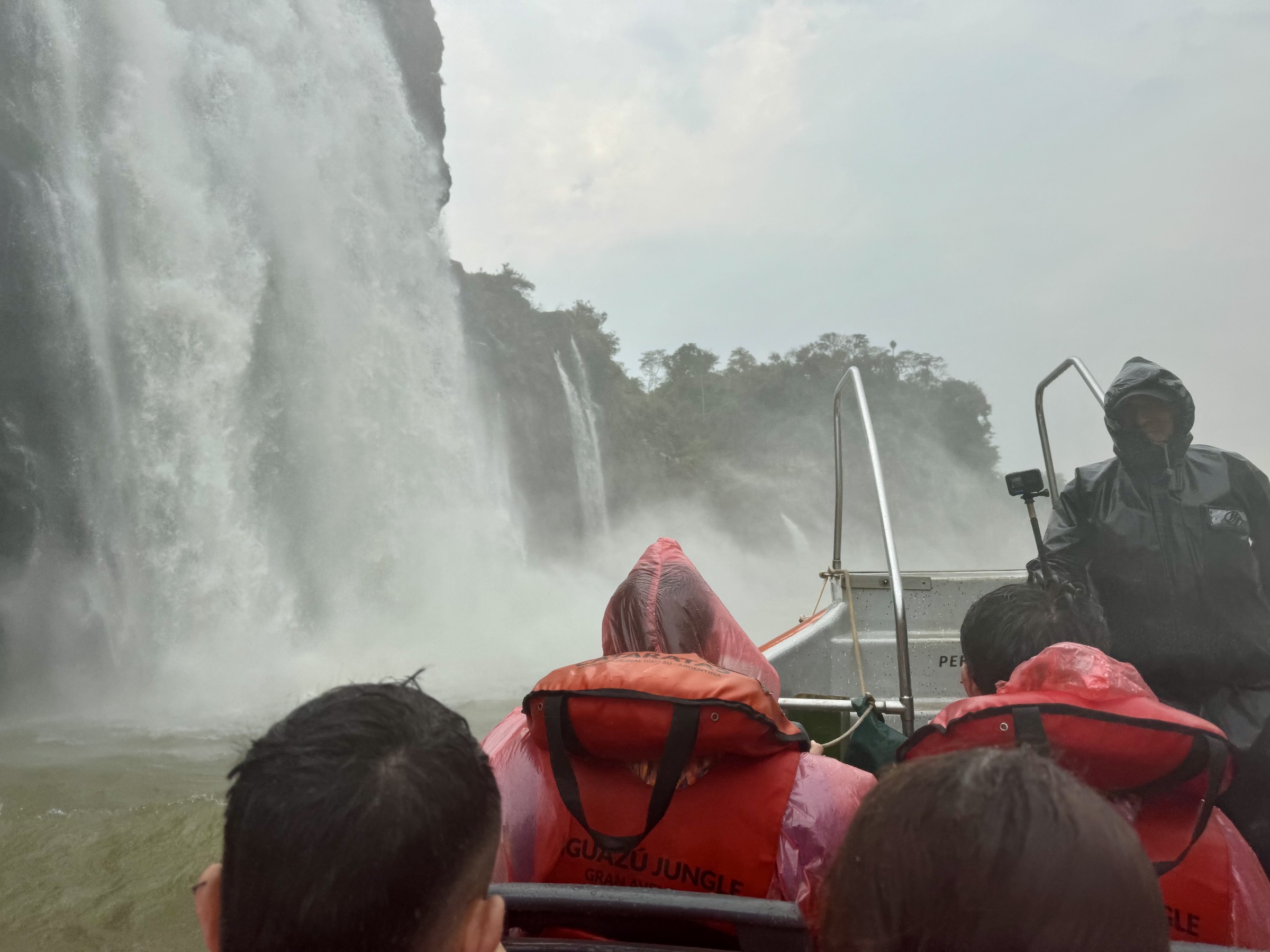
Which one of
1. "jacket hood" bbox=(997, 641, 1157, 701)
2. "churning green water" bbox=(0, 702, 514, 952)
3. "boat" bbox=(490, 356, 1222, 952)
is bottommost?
"churning green water" bbox=(0, 702, 514, 952)

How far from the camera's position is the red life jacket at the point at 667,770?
47.4 inches

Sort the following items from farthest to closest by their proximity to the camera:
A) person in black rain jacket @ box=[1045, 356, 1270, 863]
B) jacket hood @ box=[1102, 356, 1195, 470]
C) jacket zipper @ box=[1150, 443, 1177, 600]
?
jacket hood @ box=[1102, 356, 1195, 470], jacket zipper @ box=[1150, 443, 1177, 600], person in black rain jacket @ box=[1045, 356, 1270, 863]

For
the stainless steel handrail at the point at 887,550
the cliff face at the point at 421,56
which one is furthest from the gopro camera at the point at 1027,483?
the cliff face at the point at 421,56

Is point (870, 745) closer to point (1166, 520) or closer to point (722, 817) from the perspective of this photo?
point (722, 817)

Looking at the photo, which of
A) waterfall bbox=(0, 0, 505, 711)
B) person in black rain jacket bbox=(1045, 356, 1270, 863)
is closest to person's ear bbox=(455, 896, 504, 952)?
person in black rain jacket bbox=(1045, 356, 1270, 863)

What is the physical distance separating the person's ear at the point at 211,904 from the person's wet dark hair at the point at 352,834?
0.03 meters

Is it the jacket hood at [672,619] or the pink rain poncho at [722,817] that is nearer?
the pink rain poncho at [722,817]

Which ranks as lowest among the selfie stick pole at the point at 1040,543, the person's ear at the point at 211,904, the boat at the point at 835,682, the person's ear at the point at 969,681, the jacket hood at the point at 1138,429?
the boat at the point at 835,682

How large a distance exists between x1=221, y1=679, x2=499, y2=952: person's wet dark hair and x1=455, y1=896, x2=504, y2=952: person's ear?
0.01 meters

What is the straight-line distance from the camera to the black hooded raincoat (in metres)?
2.22

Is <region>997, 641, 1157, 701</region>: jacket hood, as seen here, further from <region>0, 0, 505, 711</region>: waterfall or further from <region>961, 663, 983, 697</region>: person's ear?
<region>0, 0, 505, 711</region>: waterfall

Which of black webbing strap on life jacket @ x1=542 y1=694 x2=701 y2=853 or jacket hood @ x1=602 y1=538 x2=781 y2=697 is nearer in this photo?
black webbing strap on life jacket @ x1=542 y1=694 x2=701 y2=853

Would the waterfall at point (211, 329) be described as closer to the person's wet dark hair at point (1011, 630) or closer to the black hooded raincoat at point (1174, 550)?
the black hooded raincoat at point (1174, 550)

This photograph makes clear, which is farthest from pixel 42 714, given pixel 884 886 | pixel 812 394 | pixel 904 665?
pixel 812 394
